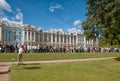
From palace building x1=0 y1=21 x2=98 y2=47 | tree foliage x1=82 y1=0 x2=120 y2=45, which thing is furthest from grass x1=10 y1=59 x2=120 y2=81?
palace building x1=0 y1=21 x2=98 y2=47

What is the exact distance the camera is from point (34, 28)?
138 metres

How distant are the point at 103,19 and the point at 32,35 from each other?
10937cm

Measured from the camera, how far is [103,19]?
2625 cm

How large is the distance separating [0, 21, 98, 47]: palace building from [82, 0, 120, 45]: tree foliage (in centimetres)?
6988

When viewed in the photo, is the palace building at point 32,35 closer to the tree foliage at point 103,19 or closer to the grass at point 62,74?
the tree foliage at point 103,19

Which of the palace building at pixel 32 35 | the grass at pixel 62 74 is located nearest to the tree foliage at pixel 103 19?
the grass at pixel 62 74

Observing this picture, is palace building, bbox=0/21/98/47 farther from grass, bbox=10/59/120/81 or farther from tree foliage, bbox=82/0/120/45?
grass, bbox=10/59/120/81

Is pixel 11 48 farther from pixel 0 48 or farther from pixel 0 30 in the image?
pixel 0 30

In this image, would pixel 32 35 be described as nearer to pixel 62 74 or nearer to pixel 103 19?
pixel 103 19

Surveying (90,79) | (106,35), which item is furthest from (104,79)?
(106,35)

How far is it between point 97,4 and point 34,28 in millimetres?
112856

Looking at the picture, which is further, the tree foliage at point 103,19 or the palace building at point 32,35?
the palace building at point 32,35

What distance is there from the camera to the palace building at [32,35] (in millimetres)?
112981

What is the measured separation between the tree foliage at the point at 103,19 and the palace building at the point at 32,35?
6988cm
